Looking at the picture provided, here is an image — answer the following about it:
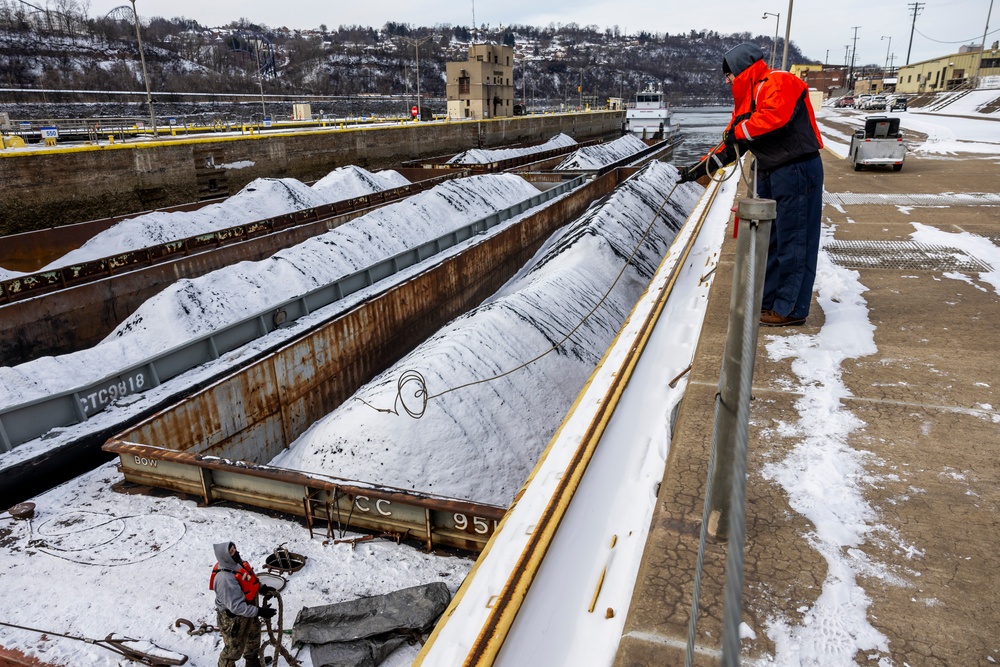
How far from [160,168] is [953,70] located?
286ft

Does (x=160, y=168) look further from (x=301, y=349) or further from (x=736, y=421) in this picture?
(x=736, y=421)

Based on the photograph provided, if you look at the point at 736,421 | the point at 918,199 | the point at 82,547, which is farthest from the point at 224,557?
the point at 918,199

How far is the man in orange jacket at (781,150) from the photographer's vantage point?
12.2 ft

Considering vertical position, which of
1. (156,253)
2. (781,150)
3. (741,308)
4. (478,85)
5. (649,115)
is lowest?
(156,253)

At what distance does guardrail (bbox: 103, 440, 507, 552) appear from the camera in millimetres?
5121

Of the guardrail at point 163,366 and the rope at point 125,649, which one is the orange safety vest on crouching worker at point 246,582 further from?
the guardrail at point 163,366

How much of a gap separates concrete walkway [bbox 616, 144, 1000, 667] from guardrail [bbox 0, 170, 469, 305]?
37.9 feet

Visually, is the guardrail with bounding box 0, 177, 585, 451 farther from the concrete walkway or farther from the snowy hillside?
the concrete walkway

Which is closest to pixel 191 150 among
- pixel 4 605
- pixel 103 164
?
pixel 103 164

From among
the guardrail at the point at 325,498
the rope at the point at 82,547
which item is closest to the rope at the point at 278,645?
the guardrail at the point at 325,498

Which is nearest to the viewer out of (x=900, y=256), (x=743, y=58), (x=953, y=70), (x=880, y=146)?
(x=743, y=58)

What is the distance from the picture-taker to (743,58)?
3.89 metres

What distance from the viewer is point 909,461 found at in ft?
9.46

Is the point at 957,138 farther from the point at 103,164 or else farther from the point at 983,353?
the point at 103,164
